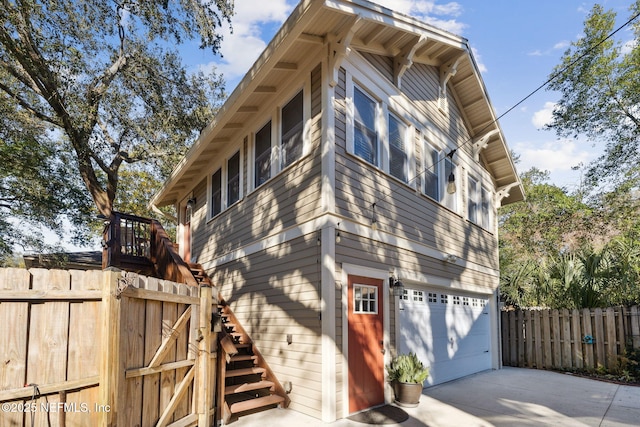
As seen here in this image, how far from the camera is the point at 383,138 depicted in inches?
263

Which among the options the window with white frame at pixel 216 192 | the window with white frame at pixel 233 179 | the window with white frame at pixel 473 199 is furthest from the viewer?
the window with white frame at pixel 473 199

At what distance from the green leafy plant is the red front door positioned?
0.58ft

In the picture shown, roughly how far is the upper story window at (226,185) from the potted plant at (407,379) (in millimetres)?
4467

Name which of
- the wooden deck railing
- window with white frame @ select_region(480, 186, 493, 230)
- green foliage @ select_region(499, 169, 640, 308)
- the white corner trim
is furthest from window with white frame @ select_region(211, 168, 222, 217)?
green foliage @ select_region(499, 169, 640, 308)

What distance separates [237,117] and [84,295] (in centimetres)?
544

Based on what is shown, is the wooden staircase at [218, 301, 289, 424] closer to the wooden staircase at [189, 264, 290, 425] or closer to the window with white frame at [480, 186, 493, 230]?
the wooden staircase at [189, 264, 290, 425]

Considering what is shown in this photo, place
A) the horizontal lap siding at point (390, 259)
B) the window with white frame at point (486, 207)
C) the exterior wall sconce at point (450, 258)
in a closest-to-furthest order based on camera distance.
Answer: the horizontal lap siding at point (390, 259), the exterior wall sconce at point (450, 258), the window with white frame at point (486, 207)

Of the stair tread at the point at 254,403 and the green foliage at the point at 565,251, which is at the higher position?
the green foliage at the point at 565,251

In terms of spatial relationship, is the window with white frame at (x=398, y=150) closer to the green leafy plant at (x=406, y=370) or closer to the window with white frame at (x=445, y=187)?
the window with white frame at (x=445, y=187)

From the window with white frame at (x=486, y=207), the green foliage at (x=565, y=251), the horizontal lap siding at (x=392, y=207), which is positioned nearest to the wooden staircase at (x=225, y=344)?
the horizontal lap siding at (x=392, y=207)

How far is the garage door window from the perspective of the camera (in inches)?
227

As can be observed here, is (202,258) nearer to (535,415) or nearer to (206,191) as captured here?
(206,191)

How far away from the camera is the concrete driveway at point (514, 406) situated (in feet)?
16.8

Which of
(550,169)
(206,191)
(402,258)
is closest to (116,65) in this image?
(206,191)
